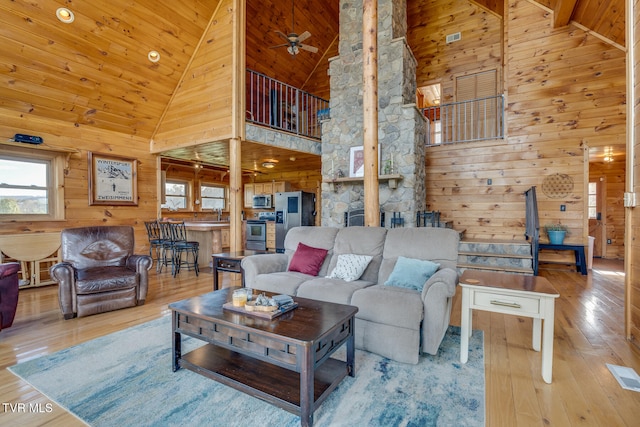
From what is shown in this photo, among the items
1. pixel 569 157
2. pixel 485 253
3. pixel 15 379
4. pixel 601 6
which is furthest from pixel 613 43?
pixel 15 379

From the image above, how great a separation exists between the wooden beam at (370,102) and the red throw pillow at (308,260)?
0.92 meters

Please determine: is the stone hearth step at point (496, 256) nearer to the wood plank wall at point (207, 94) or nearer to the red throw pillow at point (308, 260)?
the red throw pillow at point (308, 260)

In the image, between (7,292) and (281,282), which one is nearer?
(7,292)

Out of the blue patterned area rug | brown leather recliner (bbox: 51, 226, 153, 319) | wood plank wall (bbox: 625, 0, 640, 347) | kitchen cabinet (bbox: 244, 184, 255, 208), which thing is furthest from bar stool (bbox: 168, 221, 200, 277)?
wood plank wall (bbox: 625, 0, 640, 347)

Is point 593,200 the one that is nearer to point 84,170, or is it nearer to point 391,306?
point 391,306

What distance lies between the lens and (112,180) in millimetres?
5578

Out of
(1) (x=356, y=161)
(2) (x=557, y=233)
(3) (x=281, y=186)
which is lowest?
(2) (x=557, y=233)

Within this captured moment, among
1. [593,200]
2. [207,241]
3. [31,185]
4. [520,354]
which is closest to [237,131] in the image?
[207,241]

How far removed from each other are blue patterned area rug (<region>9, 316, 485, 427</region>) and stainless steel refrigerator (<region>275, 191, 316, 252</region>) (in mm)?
5034

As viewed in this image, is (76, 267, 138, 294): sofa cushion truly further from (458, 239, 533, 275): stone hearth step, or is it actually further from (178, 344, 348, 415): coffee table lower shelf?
(458, 239, 533, 275): stone hearth step

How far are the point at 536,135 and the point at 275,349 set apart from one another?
630 cm

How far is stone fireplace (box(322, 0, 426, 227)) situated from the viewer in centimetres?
541

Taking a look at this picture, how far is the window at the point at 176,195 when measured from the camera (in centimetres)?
849

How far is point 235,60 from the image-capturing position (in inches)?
196
